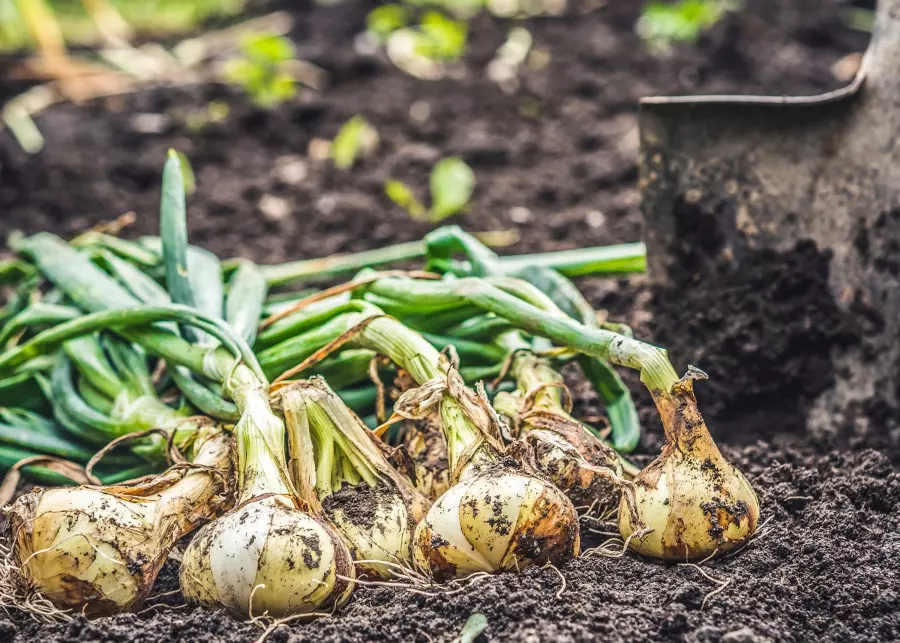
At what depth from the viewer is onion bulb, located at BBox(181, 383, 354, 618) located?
1286 millimetres

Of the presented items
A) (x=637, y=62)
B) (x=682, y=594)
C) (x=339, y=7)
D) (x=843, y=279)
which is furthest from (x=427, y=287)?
(x=339, y=7)

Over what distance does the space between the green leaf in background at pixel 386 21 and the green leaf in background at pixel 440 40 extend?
8.3 inches

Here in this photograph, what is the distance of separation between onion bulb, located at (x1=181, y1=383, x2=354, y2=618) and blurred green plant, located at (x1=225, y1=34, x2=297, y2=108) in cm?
309

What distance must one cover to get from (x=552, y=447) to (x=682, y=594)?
→ 31 centimetres

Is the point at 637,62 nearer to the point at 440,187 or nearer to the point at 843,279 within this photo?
the point at 440,187

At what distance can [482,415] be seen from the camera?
4.85ft

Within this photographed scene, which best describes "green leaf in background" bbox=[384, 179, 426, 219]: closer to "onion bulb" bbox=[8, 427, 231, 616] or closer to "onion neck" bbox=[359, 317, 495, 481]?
"onion neck" bbox=[359, 317, 495, 481]

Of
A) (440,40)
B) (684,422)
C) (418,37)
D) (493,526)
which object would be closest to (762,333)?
(684,422)

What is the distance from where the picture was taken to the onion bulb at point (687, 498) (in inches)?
55.6

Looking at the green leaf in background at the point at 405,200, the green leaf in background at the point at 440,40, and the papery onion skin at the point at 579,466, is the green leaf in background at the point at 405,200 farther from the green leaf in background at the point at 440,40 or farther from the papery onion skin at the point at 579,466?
the papery onion skin at the point at 579,466

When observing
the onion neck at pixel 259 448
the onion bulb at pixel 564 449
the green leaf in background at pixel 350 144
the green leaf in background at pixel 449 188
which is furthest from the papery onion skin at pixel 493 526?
the green leaf in background at pixel 350 144

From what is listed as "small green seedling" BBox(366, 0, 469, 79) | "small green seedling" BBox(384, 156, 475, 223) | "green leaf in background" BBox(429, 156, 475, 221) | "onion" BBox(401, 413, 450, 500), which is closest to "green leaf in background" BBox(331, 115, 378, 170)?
"small green seedling" BBox(384, 156, 475, 223)

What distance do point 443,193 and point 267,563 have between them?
7.22 ft

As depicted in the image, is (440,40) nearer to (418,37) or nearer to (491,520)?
(418,37)
